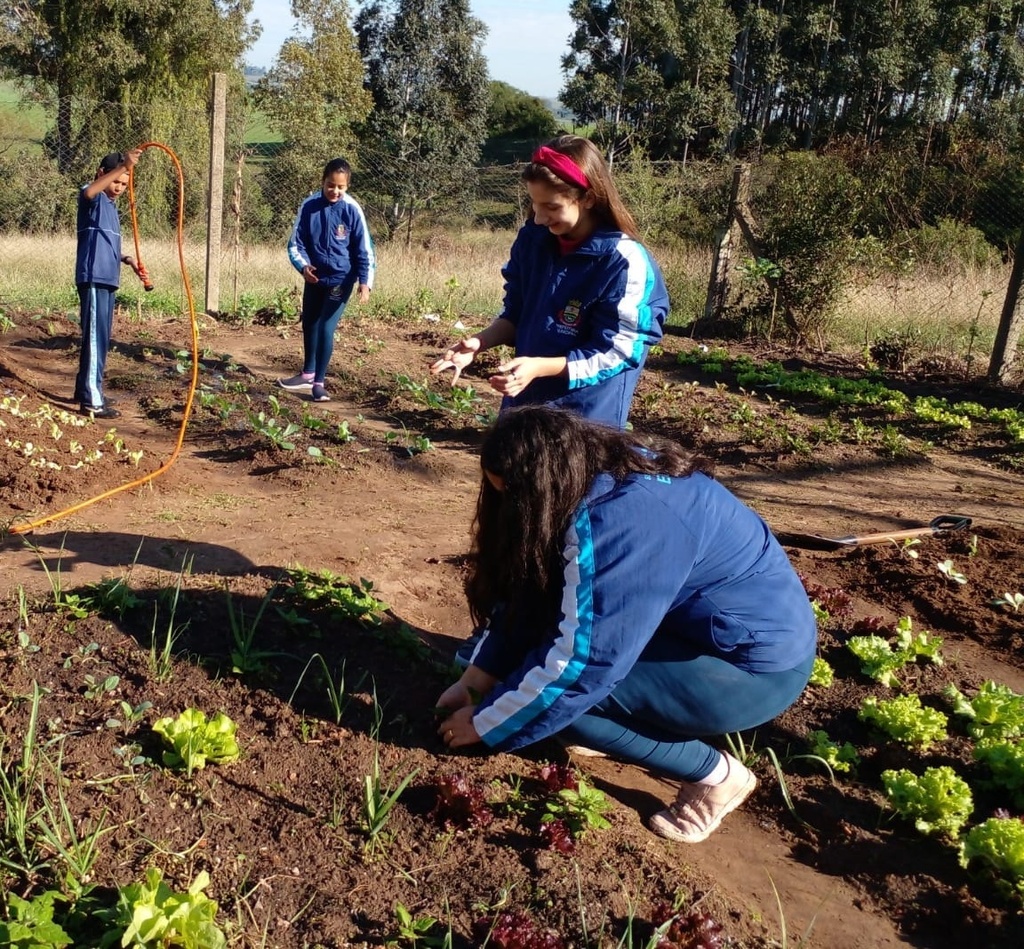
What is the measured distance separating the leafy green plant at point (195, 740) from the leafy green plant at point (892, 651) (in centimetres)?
227

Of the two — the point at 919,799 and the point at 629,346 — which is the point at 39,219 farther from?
the point at 919,799

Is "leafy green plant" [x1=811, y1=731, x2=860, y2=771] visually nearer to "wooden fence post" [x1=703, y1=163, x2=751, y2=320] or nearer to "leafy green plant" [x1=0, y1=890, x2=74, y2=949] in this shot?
"leafy green plant" [x1=0, y1=890, x2=74, y2=949]

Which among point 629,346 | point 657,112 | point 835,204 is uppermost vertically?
point 657,112

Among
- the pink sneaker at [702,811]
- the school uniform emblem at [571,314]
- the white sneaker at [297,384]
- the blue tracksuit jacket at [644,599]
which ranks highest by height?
the school uniform emblem at [571,314]

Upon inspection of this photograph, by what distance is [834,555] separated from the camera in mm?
4742

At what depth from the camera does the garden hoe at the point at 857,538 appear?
14.8 ft

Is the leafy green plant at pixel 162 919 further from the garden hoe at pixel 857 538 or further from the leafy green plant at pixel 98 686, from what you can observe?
the garden hoe at pixel 857 538

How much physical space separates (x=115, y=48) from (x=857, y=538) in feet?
67.2

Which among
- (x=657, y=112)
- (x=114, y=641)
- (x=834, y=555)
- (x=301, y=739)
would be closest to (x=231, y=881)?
(x=301, y=739)

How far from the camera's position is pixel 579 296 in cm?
320

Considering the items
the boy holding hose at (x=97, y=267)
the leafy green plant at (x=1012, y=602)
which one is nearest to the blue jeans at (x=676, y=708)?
the leafy green plant at (x=1012, y=602)

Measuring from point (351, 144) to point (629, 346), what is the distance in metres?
21.6

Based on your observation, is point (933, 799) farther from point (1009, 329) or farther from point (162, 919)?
point (1009, 329)

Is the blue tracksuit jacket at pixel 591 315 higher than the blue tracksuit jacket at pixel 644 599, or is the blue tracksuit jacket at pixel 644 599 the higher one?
the blue tracksuit jacket at pixel 591 315
